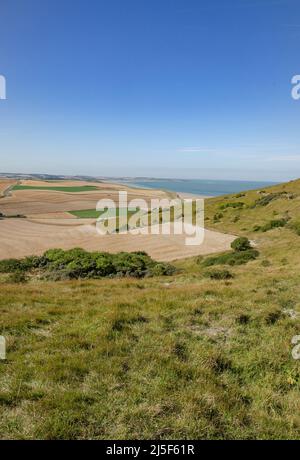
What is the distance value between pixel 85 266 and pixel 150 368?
1775cm

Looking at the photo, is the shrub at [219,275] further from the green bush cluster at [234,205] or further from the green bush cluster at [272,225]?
the green bush cluster at [234,205]

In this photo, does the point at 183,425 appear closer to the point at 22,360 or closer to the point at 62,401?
the point at 62,401

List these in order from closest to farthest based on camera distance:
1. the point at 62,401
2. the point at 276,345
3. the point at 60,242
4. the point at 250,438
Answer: the point at 250,438, the point at 62,401, the point at 276,345, the point at 60,242

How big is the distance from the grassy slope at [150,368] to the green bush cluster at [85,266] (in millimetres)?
11478

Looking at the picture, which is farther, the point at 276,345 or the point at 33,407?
the point at 276,345

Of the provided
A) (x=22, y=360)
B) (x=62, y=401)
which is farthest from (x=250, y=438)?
(x=22, y=360)

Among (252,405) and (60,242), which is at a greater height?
(252,405)

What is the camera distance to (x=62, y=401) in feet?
15.1

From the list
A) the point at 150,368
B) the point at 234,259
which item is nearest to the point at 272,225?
the point at 234,259

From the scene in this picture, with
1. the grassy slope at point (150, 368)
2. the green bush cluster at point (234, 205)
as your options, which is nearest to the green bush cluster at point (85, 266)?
the grassy slope at point (150, 368)

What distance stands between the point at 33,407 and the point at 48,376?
757 mm

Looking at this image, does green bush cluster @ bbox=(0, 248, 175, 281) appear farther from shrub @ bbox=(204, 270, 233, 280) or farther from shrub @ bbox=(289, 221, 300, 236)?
shrub @ bbox=(289, 221, 300, 236)

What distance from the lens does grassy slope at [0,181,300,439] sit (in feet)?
14.2
